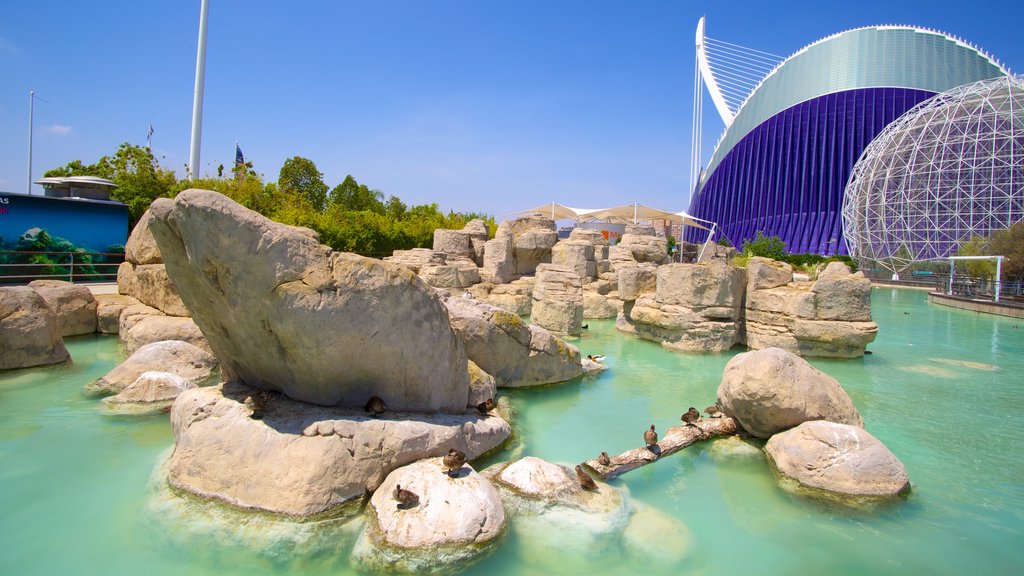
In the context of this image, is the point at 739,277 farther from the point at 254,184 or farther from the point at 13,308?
the point at 254,184

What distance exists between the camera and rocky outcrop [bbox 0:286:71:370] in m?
8.44

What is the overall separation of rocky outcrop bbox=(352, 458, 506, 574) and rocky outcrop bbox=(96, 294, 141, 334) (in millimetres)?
10037

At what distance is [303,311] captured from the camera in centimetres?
482

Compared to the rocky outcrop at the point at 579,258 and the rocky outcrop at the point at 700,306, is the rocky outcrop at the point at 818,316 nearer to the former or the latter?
the rocky outcrop at the point at 700,306

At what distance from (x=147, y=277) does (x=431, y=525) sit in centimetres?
975

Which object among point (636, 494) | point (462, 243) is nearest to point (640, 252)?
point (462, 243)

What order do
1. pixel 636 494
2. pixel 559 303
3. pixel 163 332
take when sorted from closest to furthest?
pixel 636 494 → pixel 163 332 → pixel 559 303

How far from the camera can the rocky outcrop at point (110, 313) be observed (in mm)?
11523

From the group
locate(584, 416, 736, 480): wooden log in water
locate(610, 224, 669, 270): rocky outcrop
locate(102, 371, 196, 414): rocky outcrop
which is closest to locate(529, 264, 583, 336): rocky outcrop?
locate(584, 416, 736, 480): wooden log in water

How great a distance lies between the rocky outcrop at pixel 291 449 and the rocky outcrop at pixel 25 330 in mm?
5178

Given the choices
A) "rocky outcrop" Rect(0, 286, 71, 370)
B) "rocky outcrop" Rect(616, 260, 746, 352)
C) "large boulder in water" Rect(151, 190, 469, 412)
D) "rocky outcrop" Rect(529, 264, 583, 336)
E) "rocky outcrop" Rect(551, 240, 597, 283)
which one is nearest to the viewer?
"large boulder in water" Rect(151, 190, 469, 412)

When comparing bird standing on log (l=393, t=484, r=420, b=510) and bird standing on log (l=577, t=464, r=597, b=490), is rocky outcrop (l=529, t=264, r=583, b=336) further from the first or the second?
bird standing on log (l=393, t=484, r=420, b=510)

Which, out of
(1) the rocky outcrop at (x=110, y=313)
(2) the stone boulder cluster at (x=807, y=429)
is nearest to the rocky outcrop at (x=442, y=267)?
(1) the rocky outcrop at (x=110, y=313)

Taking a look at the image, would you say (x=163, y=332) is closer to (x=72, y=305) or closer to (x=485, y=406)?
(x=72, y=305)
